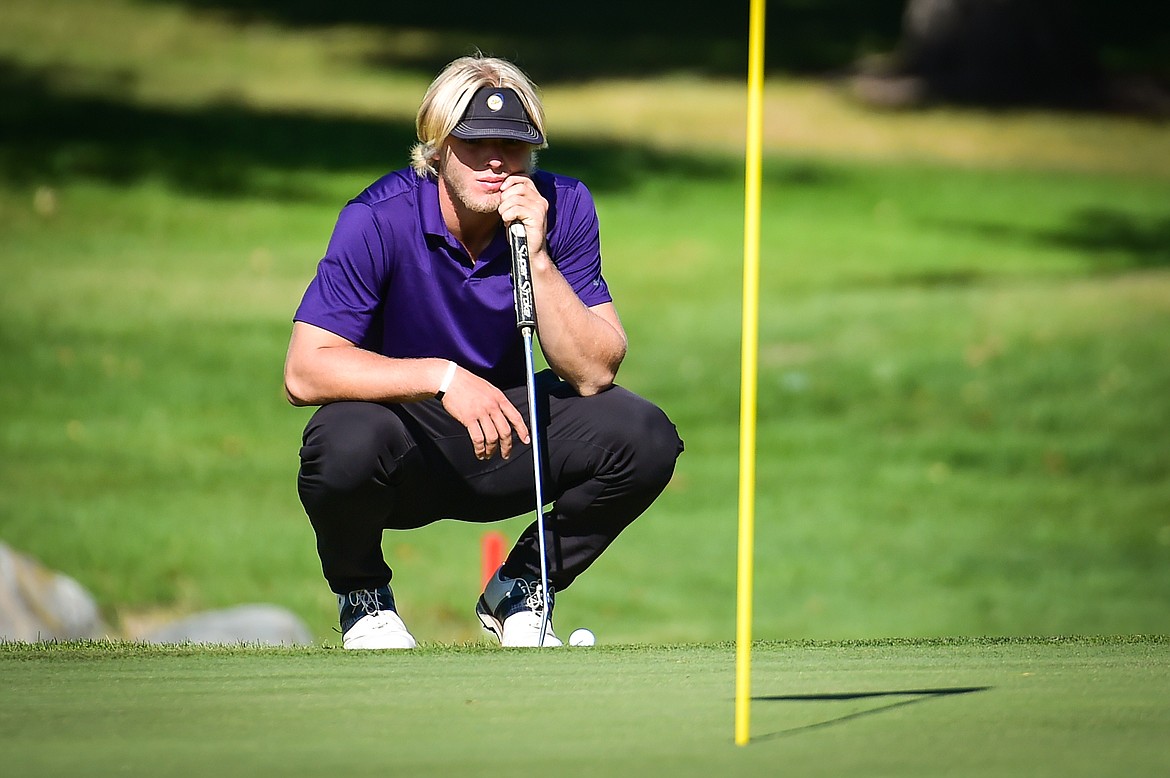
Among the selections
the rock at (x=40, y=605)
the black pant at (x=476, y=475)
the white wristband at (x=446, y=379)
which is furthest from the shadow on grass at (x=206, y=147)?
the white wristband at (x=446, y=379)

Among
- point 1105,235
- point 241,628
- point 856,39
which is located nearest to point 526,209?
point 241,628

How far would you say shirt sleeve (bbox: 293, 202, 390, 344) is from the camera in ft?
13.1

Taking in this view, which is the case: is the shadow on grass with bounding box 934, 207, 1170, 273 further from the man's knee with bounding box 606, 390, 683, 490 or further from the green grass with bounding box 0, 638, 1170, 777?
the green grass with bounding box 0, 638, 1170, 777

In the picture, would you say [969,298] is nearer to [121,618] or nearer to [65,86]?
[121,618]

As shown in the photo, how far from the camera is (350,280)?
13.1 ft

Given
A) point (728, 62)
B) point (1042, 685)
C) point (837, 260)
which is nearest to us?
point (1042, 685)

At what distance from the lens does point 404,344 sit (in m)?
4.16

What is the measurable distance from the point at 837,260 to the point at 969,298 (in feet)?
3.77

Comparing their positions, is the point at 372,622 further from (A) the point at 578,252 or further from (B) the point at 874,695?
(B) the point at 874,695

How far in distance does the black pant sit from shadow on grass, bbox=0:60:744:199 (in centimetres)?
990

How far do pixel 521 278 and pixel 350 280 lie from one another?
1.32ft

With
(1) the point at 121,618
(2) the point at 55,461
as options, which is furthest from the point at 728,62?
(1) the point at 121,618

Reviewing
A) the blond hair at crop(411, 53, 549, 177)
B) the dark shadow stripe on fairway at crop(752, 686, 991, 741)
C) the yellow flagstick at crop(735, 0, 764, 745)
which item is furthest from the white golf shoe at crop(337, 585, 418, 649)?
the yellow flagstick at crop(735, 0, 764, 745)

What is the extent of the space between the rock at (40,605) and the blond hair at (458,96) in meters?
4.30
